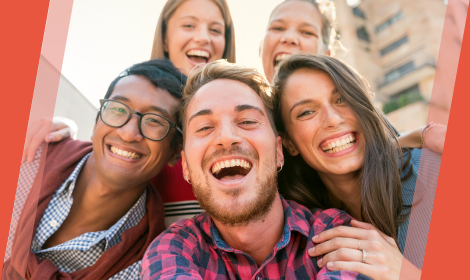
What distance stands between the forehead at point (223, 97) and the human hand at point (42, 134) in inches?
46.8

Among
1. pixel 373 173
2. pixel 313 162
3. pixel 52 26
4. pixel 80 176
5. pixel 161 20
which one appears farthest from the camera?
pixel 161 20

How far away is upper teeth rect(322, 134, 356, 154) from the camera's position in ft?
7.82

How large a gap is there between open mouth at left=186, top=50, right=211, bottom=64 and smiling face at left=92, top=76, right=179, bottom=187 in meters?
1.14

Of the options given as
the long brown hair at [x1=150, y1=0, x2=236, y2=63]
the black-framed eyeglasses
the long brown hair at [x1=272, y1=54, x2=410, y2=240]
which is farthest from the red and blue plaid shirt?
the long brown hair at [x1=150, y1=0, x2=236, y2=63]

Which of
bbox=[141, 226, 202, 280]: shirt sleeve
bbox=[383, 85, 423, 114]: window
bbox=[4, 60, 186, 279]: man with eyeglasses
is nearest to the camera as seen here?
bbox=[141, 226, 202, 280]: shirt sleeve

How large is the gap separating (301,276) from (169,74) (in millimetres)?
2024

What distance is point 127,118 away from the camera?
263cm

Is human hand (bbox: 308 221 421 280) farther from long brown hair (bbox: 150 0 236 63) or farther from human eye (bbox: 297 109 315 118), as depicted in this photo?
long brown hair (bbox: 150 0 236 63)

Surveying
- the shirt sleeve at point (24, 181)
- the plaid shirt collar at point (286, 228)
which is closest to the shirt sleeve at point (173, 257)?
the plaid shirt collar at point (286, 228)

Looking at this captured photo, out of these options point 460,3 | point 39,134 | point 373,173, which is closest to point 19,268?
point 39,134

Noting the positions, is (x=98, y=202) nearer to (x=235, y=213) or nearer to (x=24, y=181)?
(x=24, y=181)

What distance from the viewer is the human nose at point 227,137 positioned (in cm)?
207

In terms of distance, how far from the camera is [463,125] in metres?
1.52

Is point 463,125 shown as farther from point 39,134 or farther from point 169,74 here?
point 39,134
